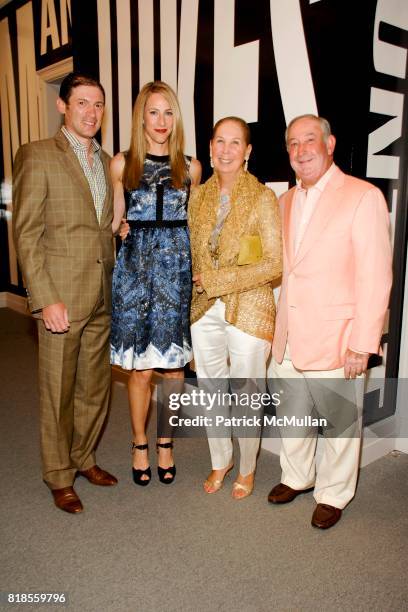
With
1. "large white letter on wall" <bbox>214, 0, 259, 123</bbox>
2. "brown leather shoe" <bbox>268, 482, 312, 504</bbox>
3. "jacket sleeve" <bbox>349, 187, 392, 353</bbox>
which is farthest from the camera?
"large white letter on wall" <bbox>214, 0, 259, 123</bbox>

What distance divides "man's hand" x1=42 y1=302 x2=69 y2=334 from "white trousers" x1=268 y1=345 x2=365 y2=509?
1.02 meters

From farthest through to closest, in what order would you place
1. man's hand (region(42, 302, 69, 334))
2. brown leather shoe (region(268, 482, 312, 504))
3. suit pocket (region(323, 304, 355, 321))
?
brown leather shoe (region(268, 482, 312, 504))
man's hand (region(42, 302, 69, 334))
suit pocket (region(323, 304, 355, 321))

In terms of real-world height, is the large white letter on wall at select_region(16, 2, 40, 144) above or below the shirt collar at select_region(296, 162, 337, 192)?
above

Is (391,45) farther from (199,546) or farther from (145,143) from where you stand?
(199,546)

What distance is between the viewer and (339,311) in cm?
225

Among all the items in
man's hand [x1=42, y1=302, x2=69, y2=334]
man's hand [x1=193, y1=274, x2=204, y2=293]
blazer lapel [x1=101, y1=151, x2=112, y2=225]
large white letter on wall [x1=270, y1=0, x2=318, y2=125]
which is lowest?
man's hand [x1=42, y1=302, x2=69, y2=334]

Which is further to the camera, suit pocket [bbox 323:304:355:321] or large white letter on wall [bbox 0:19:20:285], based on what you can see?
large white letter on wall [bbox 0:19:20:285]

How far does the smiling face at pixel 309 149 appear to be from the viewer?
2256 millimetres

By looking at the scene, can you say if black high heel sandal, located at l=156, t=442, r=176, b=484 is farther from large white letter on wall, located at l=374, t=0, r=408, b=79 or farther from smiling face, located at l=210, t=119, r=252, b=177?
large white letter on wall, located at l=374, t=0, r=408, b=79

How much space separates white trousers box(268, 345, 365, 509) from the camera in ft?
7.89

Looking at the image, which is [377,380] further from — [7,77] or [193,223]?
[7,77]

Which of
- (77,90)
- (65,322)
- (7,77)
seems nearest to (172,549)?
(65,322)

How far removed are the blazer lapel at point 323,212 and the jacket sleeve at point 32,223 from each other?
44.5 inches

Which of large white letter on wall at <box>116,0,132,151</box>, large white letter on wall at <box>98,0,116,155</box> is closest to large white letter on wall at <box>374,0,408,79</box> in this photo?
large white letter on wall at <box>116,0,132,151</box>
